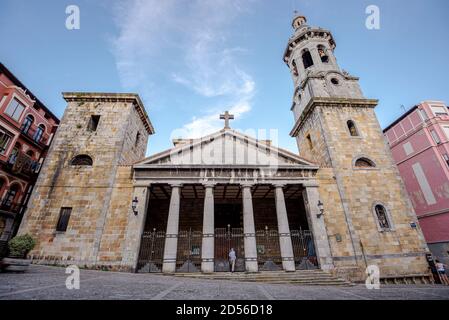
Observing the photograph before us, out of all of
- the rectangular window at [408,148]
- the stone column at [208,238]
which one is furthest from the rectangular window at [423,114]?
the stone column at [208,238]

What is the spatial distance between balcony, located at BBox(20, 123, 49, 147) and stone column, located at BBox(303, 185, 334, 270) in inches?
981

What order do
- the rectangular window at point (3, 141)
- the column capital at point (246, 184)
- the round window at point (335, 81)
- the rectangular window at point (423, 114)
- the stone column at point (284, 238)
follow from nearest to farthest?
the stone column at point (284, 238) → the column capital at point (246, 184) → the rectangular window at point (3, 141) → the round window at point (335, 81) → the rectangular window at point (423, 114)

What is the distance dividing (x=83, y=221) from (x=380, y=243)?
57.4ft

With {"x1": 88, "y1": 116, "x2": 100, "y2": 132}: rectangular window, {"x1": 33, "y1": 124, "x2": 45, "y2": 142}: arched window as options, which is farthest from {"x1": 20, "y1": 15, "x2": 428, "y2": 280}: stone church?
{"x1": 33, "y1": 124, "x2": 45, "y2": 142}: arched window

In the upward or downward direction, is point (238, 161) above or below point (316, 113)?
below

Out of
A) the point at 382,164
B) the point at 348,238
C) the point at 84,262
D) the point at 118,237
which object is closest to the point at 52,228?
the point at 84,262

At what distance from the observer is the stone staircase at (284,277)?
32.9 ft

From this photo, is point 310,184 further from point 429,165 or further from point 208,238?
point 429,165

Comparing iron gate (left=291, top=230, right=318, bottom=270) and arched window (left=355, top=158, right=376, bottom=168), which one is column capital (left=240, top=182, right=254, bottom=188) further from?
arched window (left=355, top=158, right=376, bottom=168)

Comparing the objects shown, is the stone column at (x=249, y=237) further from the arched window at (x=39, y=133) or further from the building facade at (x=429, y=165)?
the arched window at (x=39, y=133)
